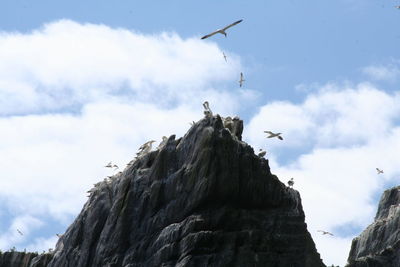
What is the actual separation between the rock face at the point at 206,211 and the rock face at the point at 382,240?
2313cm

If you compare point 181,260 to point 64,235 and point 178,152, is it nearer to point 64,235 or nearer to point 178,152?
point 178,152

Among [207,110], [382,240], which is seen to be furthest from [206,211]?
[382,240]

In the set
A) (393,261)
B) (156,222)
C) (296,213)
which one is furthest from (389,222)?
(156,222)

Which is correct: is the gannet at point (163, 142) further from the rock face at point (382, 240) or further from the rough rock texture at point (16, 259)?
the rock face at point (382, 240)

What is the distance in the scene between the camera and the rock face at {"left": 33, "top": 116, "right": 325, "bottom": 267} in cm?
6862

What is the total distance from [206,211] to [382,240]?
117ft

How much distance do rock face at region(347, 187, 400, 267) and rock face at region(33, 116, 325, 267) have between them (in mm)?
23134

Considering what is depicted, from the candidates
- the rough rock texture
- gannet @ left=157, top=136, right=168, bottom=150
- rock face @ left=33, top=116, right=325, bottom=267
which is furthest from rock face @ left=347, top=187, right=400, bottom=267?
the rough rock texture

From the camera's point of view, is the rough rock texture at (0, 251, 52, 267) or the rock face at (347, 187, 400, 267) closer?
the rock face at (347, 187, 400, 267)

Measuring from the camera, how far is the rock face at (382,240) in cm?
9431

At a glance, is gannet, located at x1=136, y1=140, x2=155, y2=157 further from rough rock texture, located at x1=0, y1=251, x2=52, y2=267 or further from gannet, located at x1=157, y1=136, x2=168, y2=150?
rough rock texture, located at x1=0, y1=251, x2=52, y2=267

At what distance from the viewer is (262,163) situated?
7375 cm

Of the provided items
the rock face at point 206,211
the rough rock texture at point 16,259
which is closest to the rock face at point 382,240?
the rock face at point 206,211

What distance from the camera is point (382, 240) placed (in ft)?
329
